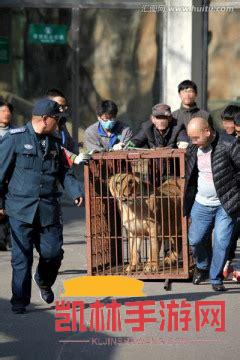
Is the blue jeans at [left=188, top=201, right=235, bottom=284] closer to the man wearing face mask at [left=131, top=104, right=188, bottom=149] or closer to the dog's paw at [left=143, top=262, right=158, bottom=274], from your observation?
the dog's paw at [left=143, top=262, right=158, bottom=274]

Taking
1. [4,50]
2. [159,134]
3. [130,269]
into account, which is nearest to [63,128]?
[159,134]

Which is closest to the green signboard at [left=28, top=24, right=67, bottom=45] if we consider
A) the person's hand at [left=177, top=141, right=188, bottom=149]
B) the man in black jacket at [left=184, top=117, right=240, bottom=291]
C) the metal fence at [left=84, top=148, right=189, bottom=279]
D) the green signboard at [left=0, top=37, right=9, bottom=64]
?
the green signboard at [left=0, top=37, right=9, bottom=64]

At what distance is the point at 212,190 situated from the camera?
31.4 ft

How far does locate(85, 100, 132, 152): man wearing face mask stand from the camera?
1119 centimetres

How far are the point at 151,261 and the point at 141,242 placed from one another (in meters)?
0.22

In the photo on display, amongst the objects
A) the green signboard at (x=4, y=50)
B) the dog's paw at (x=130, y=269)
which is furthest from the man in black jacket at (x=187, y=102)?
the green signboard at (x=4, y=50)

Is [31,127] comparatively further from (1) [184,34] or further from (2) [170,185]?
(1) [184,34]

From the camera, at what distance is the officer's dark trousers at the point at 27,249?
862 centimetres

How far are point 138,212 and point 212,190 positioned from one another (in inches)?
32.3

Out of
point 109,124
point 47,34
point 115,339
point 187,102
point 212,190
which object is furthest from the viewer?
point 47,34

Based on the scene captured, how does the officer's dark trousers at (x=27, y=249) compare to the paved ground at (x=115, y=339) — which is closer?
the paved ground at (x=115, y=339)

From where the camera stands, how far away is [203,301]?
9.18 meters

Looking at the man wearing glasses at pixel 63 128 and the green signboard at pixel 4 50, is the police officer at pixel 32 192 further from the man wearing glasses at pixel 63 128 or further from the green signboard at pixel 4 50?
the green signboard at pixel 4 50

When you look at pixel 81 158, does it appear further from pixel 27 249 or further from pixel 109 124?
pixel 109 124
